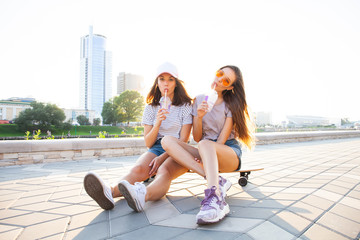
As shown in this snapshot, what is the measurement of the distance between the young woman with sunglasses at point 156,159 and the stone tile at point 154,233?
0.27 m

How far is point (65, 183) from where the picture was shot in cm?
269

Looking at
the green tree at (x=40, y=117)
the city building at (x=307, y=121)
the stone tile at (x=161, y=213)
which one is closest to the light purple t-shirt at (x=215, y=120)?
the stone tile at (x=161, y=213)

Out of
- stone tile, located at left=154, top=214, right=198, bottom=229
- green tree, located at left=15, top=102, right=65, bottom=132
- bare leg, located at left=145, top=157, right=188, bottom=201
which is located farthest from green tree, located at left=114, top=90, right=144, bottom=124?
stone tile, located at left=154, top=214, right=198, bottom=229

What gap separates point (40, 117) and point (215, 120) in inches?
1636

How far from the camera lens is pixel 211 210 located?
1.45 meters

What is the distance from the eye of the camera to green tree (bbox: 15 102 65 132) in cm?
3522

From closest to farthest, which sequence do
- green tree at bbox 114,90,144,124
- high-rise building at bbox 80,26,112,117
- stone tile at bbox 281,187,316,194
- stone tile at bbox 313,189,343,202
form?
1. stone tile at bbox 313,189,343,202
2. stone tile at bbox 281,187,316,194
3. green tree at bbox 114,90,144,124
4. high-rise building at bbox 80,26,112,117

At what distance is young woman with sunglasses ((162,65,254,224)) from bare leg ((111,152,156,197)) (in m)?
0.32

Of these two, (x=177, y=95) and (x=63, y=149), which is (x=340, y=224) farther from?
(x=63, y=149)

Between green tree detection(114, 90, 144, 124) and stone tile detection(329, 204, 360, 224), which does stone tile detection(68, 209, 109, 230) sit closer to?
stone tile detection(329, 204, 360, 224)

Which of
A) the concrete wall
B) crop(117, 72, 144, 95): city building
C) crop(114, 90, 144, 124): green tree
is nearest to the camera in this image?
the concrete wall

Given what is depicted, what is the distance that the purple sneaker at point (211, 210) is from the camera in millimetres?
1425

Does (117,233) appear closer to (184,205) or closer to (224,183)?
(184,205)

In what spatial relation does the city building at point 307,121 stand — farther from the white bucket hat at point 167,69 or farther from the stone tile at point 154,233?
the stone tile at point 154,233
